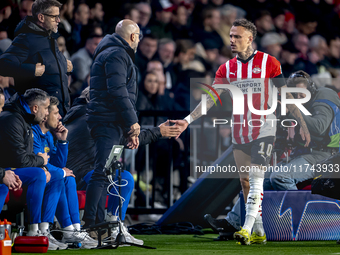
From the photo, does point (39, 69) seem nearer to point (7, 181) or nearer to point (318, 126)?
point (7, 181)

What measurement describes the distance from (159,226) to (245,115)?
1.86m

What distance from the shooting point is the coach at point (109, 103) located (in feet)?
14.5

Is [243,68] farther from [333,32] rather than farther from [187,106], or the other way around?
[333,32]

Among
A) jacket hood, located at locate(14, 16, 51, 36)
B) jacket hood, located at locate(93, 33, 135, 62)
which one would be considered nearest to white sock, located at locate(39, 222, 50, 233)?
jacket hood, located at locate(93, 33, 135, 62)

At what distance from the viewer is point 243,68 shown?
4.77 metres

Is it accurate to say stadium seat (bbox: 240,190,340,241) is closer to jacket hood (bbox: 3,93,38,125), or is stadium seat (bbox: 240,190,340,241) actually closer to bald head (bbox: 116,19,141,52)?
bald head (bbox: 116,19,141,52)

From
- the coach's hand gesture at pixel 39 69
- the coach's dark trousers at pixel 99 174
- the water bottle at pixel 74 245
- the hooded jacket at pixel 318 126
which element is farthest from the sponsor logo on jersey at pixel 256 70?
the water bottle at pixel 74 245

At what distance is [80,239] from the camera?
4.23 m

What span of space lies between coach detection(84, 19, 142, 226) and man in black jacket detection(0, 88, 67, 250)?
1.28 feet

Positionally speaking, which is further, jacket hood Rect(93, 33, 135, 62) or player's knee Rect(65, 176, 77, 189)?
jacket hood Rect(93, 33, 135, 62)

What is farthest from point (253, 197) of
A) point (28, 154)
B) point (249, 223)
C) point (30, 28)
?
point (30, 28)

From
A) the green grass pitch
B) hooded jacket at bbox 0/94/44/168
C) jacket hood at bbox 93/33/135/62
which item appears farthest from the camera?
jacket hood at bbox 93/33/135/62

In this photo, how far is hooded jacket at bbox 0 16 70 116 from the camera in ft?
15.8

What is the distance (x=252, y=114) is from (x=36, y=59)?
6.89ft
